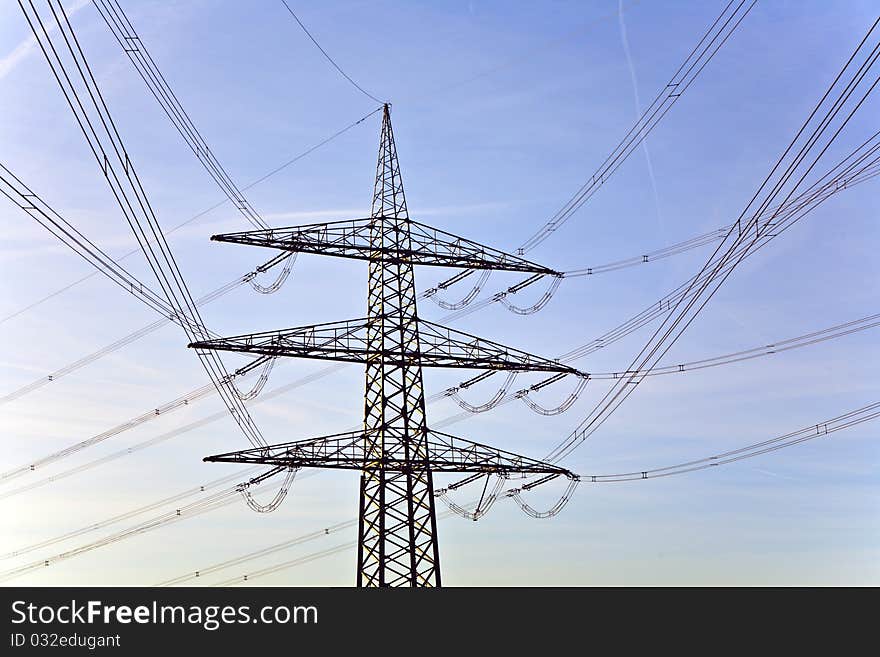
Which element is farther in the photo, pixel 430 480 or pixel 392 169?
pixel 392 169

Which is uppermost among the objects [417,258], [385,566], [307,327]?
[417,258]

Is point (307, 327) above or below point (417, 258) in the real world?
below

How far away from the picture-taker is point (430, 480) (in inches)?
1374
